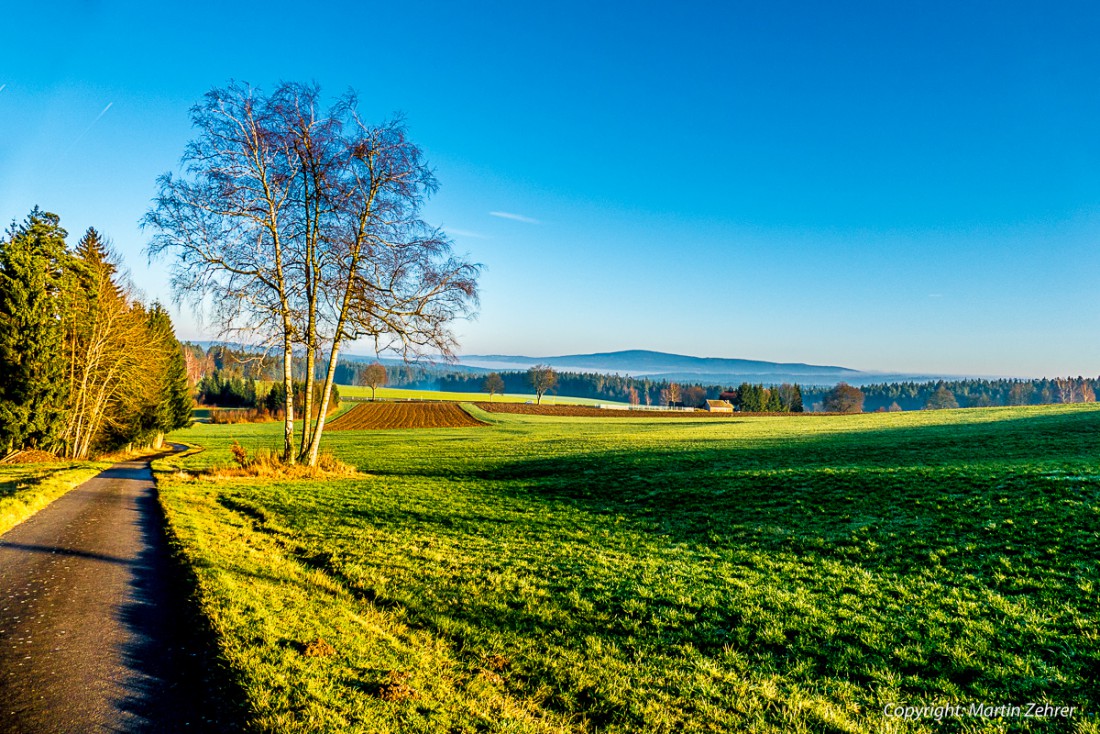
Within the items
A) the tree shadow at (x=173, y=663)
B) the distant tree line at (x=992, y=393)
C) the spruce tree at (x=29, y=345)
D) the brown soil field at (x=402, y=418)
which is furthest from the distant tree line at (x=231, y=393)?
the distant tree line at (x=992, y=393)

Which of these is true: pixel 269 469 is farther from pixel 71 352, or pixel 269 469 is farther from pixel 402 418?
pixel 402 418

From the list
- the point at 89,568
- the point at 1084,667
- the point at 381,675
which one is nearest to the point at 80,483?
the point at 89,568

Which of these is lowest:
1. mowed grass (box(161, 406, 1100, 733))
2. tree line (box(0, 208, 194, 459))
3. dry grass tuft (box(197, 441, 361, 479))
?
dry grass tuft (box(197, 441, 361, 479))

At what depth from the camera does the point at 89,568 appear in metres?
8.79

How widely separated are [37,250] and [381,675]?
3585 cm

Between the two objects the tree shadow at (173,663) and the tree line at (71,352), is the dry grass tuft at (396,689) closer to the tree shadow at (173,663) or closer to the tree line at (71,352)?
the tree shadow at (173,663)

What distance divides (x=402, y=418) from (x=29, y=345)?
182 ft

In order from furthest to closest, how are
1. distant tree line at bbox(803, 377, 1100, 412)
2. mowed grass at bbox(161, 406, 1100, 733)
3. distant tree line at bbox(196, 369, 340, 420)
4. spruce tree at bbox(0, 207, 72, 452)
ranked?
distant tree line at bbox(803, 377, 1100, 412), distant tree line at bbox(196, 369, 340, 420), spruce tree at bbox(0, 207, 72, 452), mowed grass at bbox(161, 406, 1100, 733)

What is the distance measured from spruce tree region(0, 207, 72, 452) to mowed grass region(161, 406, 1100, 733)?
60.9 ft

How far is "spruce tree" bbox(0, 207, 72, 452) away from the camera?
26.2 metres

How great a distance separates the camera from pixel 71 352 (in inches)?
1214

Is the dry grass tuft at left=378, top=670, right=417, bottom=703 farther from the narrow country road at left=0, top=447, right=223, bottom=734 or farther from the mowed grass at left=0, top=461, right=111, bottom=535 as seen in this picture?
the mowed grass at left=0, top=461, right=111, bottom=535

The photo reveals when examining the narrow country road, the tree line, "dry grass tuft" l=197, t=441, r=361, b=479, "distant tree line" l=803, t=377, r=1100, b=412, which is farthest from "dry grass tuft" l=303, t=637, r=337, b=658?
"distant tree line" l=803, t=377, r=1100, b=412

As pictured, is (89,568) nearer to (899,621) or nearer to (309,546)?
(309,546)
